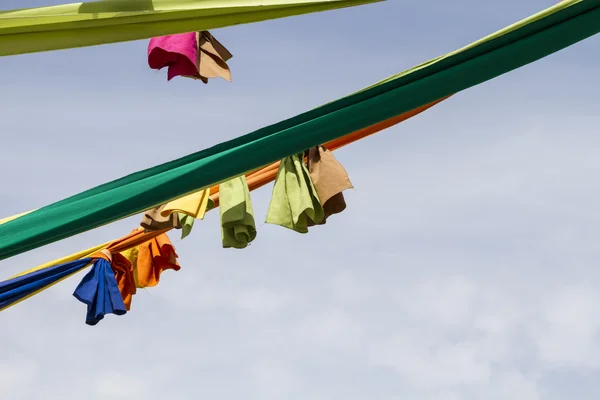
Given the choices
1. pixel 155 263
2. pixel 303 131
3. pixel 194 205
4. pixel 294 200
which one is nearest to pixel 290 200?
pixel 294 200

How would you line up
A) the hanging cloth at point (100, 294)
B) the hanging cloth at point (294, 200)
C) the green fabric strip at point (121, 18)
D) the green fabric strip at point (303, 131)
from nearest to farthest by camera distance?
the green fabric strip at point (303, 131) < the green fabric strip at point (121, 18) < the hanging cloth at point (294, 200) < the hanging cloth at point (100, 294)

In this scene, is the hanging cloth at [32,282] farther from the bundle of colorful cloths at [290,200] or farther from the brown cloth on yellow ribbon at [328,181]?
the brown cloth on yellow ribbon at [328,181]

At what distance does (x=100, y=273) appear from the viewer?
14.4ft

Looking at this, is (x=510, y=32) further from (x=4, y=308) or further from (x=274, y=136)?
(x=4, y=308)

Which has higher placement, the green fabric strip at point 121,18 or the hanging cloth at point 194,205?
the hanging cloth at point 194,205

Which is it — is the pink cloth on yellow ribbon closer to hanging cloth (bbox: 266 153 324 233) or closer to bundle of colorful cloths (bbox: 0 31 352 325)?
bundle of colorful cloths (bbox: 0 31 352 325)

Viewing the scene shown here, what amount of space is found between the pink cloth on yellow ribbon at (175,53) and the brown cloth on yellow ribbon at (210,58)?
0.03m

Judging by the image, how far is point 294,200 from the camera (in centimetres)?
336

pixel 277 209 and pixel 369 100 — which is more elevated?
pixel 277 209

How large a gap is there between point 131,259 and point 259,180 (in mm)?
1132

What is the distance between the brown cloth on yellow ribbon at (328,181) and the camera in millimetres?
3475

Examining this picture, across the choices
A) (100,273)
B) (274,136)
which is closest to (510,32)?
(274,136)

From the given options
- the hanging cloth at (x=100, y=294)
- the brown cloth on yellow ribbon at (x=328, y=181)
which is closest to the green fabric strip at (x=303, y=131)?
the brown cloth on yellow ribbon at (x=328, y=181)

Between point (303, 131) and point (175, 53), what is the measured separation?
1.08 meters
